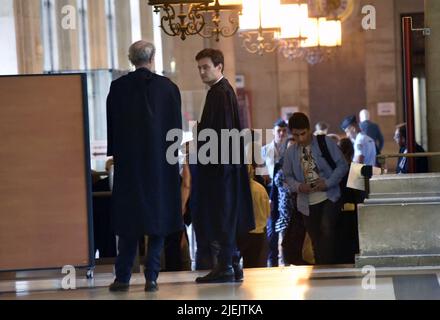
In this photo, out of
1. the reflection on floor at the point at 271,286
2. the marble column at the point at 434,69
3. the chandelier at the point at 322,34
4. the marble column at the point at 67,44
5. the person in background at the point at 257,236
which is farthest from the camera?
the chandelier at the point at 322,34

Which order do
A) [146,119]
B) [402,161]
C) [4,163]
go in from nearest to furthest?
[146,119]
[4,163]
[402,161]

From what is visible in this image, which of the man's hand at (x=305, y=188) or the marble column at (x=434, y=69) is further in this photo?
the man's hand at (x=305, y=188)

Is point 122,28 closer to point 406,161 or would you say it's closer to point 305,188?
point 305,188

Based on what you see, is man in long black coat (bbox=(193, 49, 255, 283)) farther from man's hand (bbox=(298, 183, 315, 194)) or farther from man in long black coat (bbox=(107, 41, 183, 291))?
man's hand (bbox=(298, 183, 315, 194))

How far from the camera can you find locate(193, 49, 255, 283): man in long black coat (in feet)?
29.2

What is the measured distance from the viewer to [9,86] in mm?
9141

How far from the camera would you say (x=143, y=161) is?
8586mm

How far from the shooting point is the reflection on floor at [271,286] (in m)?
8.25

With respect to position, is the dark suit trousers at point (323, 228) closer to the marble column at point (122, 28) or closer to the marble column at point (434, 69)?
the marble column at point (434, 69)

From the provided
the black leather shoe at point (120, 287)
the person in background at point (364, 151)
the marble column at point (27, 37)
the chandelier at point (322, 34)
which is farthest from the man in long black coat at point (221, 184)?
the chandelier at point (322, 34)

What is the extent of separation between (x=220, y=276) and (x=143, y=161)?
1.13 m
